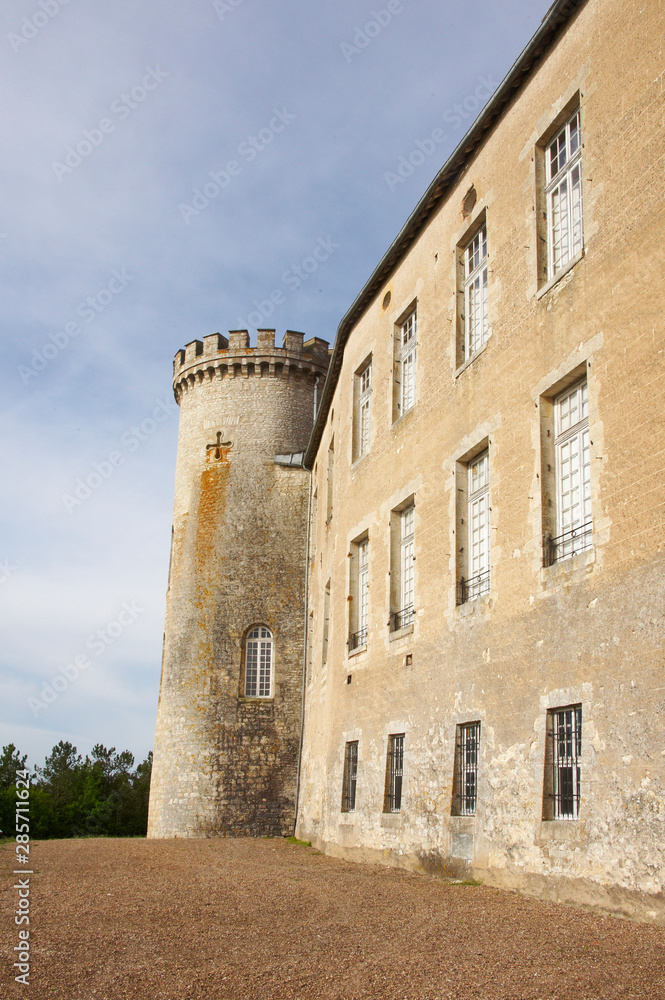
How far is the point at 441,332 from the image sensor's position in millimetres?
13258

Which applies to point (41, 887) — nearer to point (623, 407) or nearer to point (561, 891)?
point (561, 891)

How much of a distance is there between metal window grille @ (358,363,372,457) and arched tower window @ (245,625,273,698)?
838 centimetres

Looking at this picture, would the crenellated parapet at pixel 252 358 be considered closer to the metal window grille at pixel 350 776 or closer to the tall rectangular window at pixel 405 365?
the tall rectangular window at pixel 405 365

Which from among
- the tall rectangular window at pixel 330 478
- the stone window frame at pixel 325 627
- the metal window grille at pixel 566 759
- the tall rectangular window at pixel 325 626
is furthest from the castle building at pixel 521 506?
the tall rectangular window at pixel 330 478

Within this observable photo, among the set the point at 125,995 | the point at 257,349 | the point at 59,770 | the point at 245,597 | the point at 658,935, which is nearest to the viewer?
the point at 125,995

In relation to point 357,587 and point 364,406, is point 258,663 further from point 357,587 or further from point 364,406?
point 364,406

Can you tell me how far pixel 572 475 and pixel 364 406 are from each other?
800 cm

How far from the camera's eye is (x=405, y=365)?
595 inches

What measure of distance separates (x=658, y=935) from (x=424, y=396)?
27.6 feet

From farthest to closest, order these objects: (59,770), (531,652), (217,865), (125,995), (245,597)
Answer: (59,770), (245,597), (217,865), (531,652), (125,995)

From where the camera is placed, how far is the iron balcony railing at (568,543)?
29.9ft

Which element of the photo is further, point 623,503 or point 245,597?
point 245,597

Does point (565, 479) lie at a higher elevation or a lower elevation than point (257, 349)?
lower

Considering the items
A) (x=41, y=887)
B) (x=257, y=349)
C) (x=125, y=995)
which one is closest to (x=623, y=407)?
(x=125, y=995)
